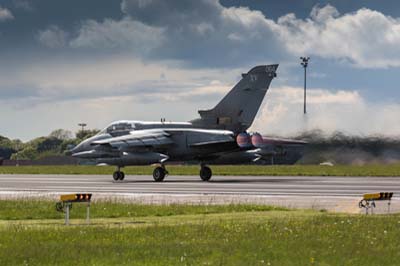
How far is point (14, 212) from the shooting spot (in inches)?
978

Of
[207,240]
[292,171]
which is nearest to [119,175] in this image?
[292,171]

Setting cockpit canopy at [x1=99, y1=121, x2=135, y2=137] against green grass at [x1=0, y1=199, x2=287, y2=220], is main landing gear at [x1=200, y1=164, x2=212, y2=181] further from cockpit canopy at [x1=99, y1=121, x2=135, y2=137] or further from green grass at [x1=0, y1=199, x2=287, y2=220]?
green grass at [x1=0, y1=199, x2=287, y2=220]

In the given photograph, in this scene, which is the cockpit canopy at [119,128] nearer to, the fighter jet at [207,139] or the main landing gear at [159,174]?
the fighter jet at [207,139]

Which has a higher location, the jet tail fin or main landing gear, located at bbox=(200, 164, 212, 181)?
the jet tail fin

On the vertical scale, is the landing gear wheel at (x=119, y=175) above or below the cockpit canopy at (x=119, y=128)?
below

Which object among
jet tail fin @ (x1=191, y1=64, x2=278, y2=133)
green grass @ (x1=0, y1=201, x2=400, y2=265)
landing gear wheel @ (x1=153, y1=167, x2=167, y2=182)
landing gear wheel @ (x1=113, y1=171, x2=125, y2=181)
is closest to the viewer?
green grass @ (x1=0, y1=201, x2=400, y2=265)

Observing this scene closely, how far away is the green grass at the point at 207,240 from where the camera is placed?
46.9 feet

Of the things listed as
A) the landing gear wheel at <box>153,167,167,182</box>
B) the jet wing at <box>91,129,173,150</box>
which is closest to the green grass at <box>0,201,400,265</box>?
the landing gear wheel at <box>153,167,167,182</box>

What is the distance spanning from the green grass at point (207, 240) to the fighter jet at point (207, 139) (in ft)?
83.5

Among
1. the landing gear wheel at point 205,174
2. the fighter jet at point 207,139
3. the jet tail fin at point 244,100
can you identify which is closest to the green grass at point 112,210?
the fighter jet at point 207,139

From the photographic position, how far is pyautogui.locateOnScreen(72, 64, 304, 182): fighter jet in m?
49.1

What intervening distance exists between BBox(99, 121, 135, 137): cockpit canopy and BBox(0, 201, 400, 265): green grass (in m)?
28.6

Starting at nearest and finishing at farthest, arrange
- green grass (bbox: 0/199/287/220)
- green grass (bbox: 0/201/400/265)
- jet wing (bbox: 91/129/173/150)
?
green grass (bbox: 0/201/400/265)
green grass (bbox: 0/199/287/220)
jet wing (bbox: 91/129/173/150)

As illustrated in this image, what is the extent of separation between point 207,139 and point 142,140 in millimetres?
4058
